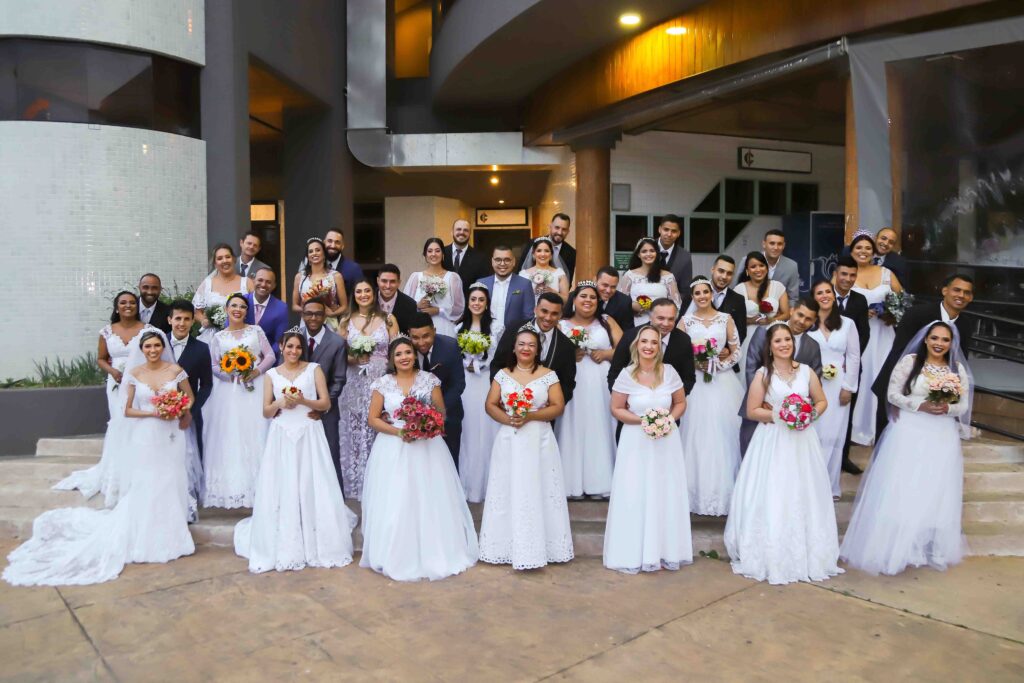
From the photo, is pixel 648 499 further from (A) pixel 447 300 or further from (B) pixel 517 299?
(A) pixel 447 300

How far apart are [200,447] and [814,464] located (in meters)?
5.21

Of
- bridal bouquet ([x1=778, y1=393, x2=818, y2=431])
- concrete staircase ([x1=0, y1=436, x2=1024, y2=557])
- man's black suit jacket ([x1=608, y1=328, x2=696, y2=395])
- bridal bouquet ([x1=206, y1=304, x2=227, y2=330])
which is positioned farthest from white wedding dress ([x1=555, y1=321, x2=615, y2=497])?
bridal bouquet ([x1=206, y1=304, x2=227, y2=330])

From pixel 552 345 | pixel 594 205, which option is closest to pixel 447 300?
pixel 552 345

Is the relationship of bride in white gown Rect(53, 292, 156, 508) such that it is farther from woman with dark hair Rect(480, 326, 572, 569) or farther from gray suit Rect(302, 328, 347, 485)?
woman with dark hair Rect(480, 326, 572, 569)

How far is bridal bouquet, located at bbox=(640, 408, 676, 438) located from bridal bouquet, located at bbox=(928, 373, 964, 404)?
1.93m

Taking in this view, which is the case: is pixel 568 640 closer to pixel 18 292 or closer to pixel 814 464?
pixel 814 464

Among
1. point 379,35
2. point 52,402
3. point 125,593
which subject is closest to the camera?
point 125,593

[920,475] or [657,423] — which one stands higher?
[657,423]

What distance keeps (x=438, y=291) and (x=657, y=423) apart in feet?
10.1

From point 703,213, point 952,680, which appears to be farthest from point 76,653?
point 703,213

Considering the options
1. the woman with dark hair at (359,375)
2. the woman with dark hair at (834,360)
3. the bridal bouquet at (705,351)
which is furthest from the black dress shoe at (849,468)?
the woman with dark hair at (359,375)

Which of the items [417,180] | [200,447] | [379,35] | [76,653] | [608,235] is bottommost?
[76,653]

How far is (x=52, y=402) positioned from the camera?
9375 mm

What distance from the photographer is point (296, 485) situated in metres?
6.65
